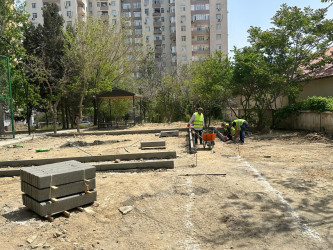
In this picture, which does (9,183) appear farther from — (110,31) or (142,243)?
(110,31)

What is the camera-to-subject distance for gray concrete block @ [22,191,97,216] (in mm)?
4754

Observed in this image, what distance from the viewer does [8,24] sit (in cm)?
2566

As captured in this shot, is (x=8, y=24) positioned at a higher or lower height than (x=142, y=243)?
higher

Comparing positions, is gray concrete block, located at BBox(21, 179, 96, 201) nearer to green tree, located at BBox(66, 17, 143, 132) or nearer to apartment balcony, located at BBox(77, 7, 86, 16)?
green tree, located at BBox(66, 17, 143, 132)

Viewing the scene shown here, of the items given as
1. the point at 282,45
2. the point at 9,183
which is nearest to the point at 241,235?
the point at 9,183

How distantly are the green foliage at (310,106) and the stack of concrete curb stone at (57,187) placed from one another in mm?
13439

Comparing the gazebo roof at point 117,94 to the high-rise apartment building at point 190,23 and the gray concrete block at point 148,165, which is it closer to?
the gray concrete block at point 148,165

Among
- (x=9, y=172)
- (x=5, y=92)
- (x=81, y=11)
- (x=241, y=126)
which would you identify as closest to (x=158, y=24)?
(x=81, y=11)

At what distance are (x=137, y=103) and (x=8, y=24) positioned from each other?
595 inches

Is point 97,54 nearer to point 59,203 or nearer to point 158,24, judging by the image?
point 59,203

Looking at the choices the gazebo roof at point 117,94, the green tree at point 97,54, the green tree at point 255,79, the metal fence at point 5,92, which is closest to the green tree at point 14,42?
the metal fence at point 5,92

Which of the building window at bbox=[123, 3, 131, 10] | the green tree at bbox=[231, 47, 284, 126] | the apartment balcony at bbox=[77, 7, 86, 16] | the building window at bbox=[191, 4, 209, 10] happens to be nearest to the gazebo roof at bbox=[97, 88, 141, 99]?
the green tree at bbox=[231, 47, 284, 126]

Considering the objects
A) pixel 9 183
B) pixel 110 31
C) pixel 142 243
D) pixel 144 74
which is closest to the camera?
pixel 142 243

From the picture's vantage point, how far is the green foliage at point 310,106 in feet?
50.0
